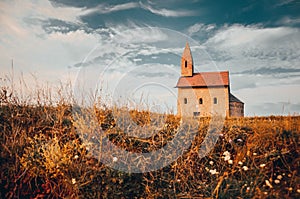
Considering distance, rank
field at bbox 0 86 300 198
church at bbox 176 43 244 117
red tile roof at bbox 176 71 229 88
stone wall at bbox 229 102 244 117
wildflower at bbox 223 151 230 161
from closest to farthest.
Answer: field at bbox 0 86 300 198
wildflower at bbox 223 151 230 161
church at bbox 176 43 244 117
red tile roof at bbox 176 71 229 88
stone wall at bbox 229 102 244 117

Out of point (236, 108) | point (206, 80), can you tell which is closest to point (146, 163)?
point (206, 80)

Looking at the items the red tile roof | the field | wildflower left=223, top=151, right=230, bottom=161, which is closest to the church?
the red tile roof

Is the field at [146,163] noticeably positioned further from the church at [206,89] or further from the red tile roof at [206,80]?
the red tile roof at [206,80]

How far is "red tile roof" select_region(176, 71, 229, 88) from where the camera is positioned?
109ft

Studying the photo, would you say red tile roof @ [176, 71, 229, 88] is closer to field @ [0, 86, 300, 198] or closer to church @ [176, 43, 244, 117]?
church @ [176, 43, 244, 117]

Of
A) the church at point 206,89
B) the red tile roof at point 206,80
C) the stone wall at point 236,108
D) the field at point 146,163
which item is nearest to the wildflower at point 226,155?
the field at point 146,163

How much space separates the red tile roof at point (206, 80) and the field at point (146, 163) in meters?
27.7

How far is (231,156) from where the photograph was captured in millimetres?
4938

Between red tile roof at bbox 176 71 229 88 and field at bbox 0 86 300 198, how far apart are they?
2773cm

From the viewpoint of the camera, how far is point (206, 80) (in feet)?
112

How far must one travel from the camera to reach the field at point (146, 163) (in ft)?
13.5

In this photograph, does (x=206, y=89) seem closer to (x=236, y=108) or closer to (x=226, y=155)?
(x=236, y=108)

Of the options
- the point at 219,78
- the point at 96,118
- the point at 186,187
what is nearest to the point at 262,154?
the point at 186,187

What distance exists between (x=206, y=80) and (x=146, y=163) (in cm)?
3042
